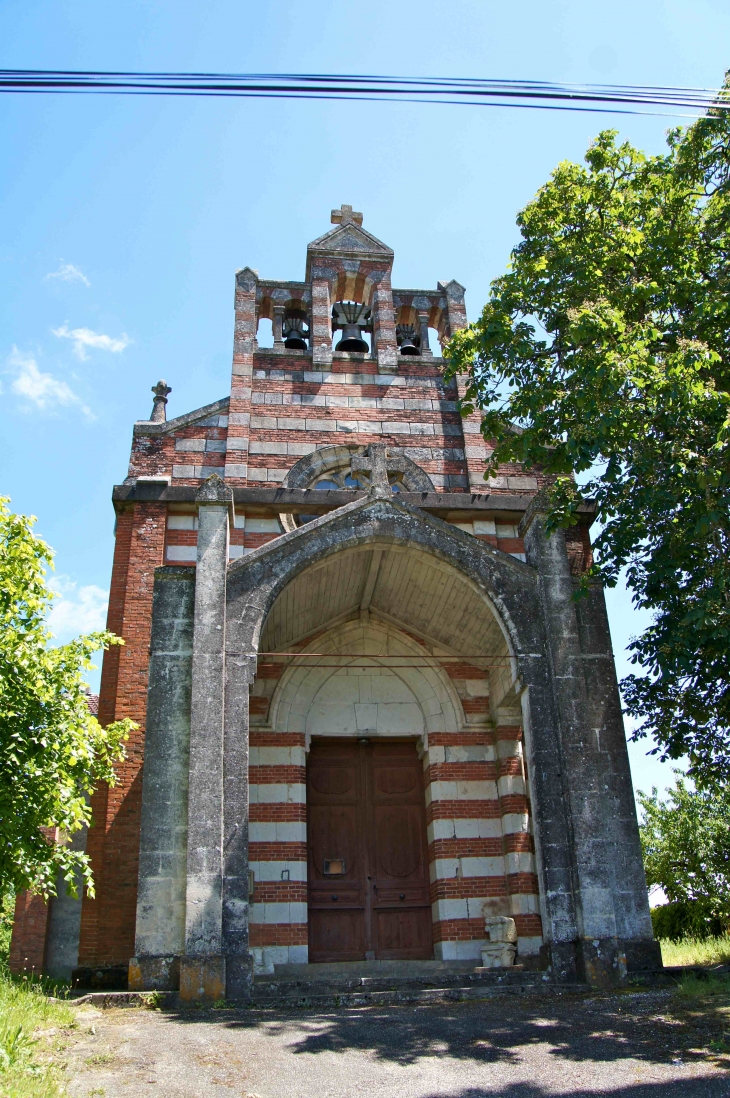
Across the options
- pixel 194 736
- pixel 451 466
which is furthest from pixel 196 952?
pixel 451 466

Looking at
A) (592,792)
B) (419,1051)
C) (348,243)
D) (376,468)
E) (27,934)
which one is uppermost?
(348,243)

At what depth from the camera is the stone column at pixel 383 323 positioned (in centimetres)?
1530

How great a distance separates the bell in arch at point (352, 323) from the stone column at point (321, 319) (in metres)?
0.37

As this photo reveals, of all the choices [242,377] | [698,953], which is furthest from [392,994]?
[242,377]

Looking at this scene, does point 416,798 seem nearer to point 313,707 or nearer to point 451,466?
point 313,707

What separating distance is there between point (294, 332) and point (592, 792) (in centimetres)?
909

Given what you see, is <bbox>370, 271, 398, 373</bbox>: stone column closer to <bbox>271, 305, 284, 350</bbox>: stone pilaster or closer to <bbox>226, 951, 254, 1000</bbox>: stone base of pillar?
<bbox>271, 305, 284, 350</bbox>: stone pilaster

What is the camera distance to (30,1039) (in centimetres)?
699

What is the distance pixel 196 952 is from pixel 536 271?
8499 millimetres

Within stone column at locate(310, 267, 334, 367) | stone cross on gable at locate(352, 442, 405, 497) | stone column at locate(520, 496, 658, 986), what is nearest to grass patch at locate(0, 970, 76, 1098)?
stone column at locate(520, 496, 658, 986)

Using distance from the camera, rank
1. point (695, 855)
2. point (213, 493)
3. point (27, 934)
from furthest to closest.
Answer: point (695, 855), point (27, 934), point (213, 493)

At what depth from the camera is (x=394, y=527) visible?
38.1 ft

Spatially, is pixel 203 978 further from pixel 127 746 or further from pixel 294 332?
pixel 294 332

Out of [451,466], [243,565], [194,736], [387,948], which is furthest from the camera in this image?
[451,466]
